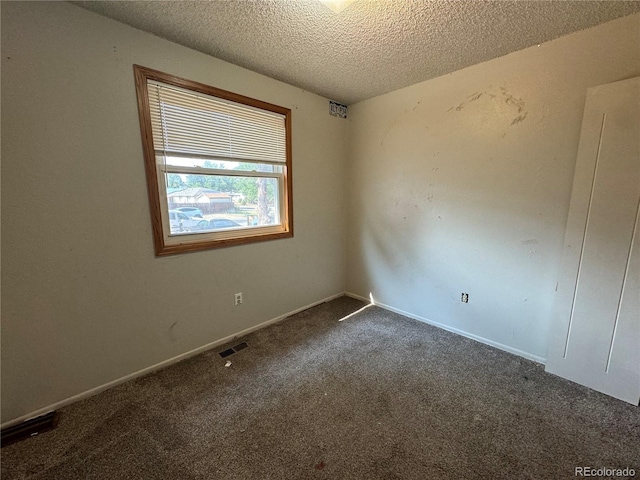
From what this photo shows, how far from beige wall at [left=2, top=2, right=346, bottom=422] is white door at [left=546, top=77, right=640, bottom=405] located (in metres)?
2.62

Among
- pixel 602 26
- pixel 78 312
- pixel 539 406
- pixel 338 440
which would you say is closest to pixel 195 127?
pixel 78 312

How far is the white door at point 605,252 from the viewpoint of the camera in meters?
1.63

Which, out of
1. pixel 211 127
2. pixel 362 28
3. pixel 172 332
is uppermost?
pixel 362 28

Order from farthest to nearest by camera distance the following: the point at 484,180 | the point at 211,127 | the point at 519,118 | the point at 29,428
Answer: the point at 484,180, the point at 211,127, the point at 519,118, the point at 29,428

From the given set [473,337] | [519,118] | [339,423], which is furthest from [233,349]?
[519,118]

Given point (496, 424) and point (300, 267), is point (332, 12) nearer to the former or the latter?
point (300, 267)

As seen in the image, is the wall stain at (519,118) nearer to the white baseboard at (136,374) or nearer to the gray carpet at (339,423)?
the gray carpet at (339,423)

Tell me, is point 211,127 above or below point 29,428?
above

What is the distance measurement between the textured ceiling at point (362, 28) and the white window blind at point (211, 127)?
1.17 feet

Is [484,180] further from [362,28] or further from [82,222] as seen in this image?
[82,222]

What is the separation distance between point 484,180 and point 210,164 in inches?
91.7

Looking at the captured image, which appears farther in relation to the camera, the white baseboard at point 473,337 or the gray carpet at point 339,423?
the white baseboard at point 473,337

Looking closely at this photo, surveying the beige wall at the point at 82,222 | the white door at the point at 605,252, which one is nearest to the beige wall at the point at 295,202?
the beige wall at the point at 82,222

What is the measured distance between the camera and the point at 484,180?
2.28 m
